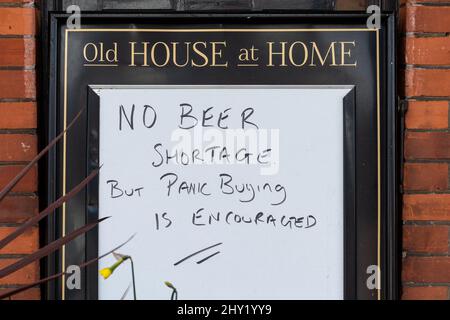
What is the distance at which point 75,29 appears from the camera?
174 cm

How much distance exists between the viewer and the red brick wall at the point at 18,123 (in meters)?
1.79

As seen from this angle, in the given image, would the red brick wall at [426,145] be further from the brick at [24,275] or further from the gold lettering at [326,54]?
the brick at [24,275]

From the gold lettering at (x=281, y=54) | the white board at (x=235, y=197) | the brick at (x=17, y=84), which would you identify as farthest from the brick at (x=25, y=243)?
the gold lettering at (x=281, y=54)

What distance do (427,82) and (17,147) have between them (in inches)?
46.1

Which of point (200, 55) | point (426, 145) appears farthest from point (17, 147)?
point (426, 145)

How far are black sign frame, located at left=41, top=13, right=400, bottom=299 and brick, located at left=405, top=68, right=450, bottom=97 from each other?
0.09m

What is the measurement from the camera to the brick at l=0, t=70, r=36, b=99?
1803mm

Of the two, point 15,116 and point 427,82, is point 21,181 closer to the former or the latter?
point 15,116

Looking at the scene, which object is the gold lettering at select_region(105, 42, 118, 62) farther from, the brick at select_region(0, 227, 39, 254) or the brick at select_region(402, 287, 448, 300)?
the brick at select_region(402, 287, 448, 300)

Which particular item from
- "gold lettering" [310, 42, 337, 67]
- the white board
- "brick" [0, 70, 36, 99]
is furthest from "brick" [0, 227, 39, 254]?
"gold lettering" [310, 42, 337, 67]

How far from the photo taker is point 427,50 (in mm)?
1805

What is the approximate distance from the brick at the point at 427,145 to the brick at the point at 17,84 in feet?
3.52

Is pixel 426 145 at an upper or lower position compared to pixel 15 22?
lower
